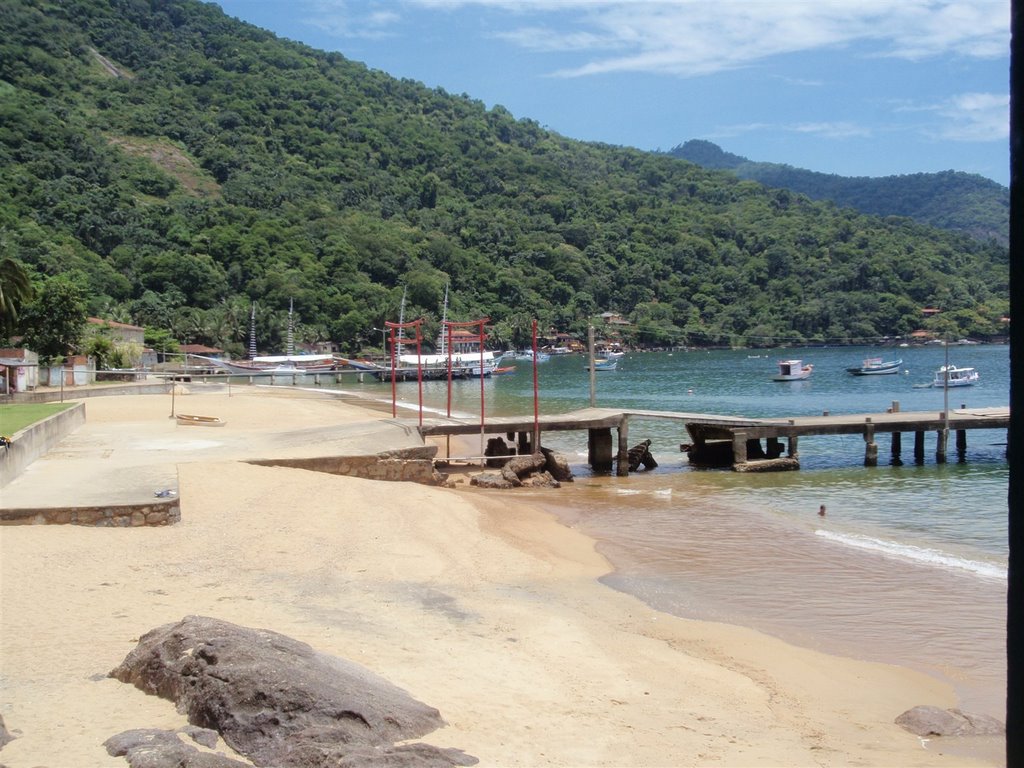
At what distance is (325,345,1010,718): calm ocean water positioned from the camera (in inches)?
477

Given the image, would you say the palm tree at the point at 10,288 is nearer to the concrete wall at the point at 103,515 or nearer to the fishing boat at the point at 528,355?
the concrete wall at the point at 103,515

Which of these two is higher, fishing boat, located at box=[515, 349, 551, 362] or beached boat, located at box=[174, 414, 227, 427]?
fishing boat, located at box=[515, 349, 551, 362]

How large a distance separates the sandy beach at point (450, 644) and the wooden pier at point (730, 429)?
1181 cm

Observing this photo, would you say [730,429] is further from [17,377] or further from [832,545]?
[17,377]

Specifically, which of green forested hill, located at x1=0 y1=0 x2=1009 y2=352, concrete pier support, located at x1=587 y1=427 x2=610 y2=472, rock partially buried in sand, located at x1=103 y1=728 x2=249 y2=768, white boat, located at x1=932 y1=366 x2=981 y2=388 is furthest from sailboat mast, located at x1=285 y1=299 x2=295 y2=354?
rock partially buried in sand, located at x1=103 y1=728 x2=249 y2=768

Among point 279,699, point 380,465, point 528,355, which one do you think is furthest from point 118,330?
point 528,355

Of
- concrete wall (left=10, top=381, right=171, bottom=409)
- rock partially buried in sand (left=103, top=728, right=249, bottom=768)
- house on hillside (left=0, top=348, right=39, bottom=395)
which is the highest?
house on hillside (left=0, top=348, right=39, bottom=395)

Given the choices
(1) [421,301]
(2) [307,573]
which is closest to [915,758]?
(2) [307,573]

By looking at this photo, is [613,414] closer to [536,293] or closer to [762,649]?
[762,649]

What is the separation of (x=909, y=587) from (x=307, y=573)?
921 centimetres

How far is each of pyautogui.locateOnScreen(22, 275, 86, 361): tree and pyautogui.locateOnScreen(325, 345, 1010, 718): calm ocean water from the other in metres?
24.4

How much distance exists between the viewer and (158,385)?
43844mm

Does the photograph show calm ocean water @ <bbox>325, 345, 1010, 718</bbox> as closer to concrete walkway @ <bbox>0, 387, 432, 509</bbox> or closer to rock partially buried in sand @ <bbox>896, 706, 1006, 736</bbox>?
rock partially buried in sand @ <bbox>896, 706, 1006, 736</bbox>

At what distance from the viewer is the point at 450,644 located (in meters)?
9.55
